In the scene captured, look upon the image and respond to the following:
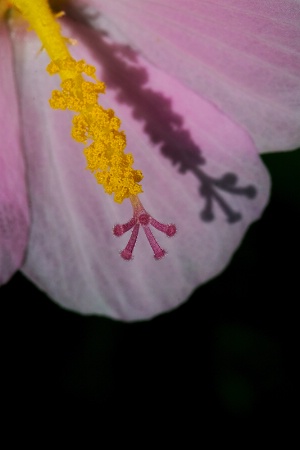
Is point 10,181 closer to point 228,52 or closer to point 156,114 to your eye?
point 156,114

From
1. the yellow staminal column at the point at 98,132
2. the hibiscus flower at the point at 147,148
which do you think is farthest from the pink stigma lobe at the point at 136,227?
the hibiscus flower at the point at 147,148

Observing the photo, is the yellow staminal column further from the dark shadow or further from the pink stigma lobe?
the dark shadow

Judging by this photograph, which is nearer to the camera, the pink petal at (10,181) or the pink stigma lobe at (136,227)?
the pink stigma lobe at (136,227)

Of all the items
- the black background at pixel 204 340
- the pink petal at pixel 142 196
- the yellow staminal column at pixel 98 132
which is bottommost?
the black background at pixel 204 340

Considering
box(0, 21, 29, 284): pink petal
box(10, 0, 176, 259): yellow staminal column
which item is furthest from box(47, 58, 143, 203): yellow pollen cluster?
box(0, 21, 29, 284): pink petal

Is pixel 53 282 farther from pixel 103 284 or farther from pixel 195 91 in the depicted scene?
pixel 195 91

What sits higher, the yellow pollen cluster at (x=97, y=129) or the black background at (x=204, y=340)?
the yellow pollen cluster at (x=97, y=129)

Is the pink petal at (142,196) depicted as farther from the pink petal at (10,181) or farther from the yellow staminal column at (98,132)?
the yellow staminal column at (98,132)
